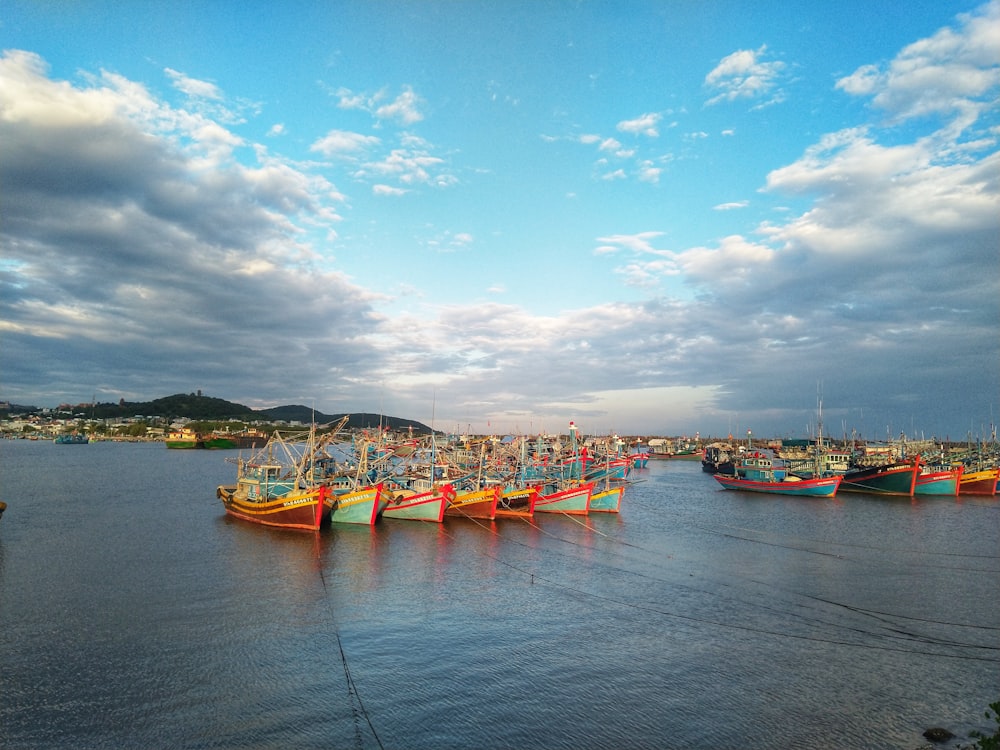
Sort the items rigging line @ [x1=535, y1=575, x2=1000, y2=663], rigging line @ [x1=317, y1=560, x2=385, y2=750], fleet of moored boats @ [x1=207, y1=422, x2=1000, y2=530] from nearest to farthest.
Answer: rigging line @ [x1=317, y1=560, x2=385, y2=750]
rigging line @ [x1=535, y1=575, x2=1000, y2=663]
fleet of moored boats @ [x1=207, y1=422, x2=1000, y2=530]

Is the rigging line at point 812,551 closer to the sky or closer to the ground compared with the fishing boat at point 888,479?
closer to the ground

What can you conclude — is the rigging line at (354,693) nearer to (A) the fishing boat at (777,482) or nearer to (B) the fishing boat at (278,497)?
(B) the fishing boat at (278,497)

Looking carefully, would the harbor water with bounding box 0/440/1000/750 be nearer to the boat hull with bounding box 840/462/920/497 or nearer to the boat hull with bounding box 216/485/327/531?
the boat hull with bounding box 216/485/327/531

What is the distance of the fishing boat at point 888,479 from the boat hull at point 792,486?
10.9ft

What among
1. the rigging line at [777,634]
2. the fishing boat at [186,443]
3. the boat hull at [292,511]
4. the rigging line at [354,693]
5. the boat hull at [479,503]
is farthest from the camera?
the fishing boat at [186,443]

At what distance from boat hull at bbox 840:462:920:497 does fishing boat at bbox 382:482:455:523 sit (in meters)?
49.8

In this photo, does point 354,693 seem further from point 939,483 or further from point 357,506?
point 939,483

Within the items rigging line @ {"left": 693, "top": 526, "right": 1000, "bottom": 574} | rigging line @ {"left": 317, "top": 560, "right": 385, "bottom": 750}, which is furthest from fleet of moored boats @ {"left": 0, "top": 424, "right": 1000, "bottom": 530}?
rigging line @ {"left": 317, "top": 560, "right": 385, "bottom": 750}

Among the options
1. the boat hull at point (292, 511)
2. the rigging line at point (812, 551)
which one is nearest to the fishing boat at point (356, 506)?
the boat hull at point (292, 511)

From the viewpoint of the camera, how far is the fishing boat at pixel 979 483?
64688 millimetres

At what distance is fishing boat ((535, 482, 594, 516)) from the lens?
45.8 m

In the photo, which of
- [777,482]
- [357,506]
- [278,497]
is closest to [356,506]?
[357,506]

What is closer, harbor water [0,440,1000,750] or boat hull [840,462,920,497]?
harbor water [0,440,1000,750]

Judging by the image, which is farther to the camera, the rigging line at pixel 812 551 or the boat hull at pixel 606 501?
the boat hull at pixel 606 501
